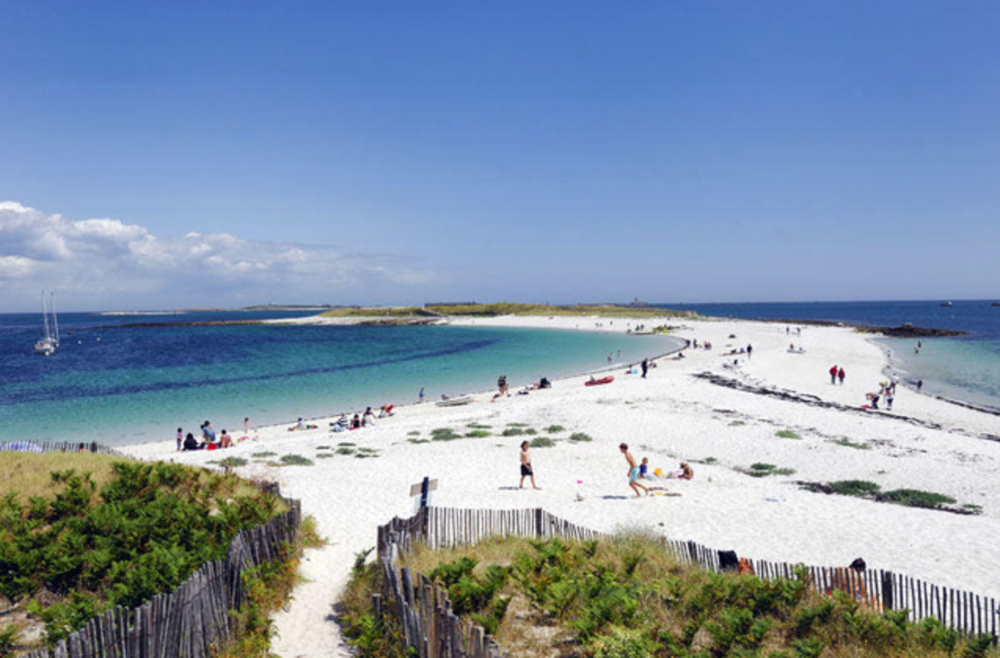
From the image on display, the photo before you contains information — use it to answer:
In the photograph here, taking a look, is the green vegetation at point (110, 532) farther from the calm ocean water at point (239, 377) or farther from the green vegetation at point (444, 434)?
the calm ocean water at point (239, 377)

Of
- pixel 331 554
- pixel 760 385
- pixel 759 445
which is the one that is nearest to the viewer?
pixel 331 554

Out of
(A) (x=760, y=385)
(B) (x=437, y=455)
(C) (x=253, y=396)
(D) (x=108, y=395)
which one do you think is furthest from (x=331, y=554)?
(D) (x=108, y=395)

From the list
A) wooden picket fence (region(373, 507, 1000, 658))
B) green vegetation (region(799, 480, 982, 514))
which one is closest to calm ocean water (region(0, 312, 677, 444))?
wooden picket fence (region(373, 507, 1000, 658))

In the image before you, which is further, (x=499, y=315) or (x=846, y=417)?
(x=499, y=315)

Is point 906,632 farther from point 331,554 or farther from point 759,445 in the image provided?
point 759,445

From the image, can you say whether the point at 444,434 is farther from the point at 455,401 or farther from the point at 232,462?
the point at 455,401

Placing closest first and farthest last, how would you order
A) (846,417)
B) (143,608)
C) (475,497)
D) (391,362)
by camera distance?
1. (143,608)
2. (475,497)
3. (846,417)
4. (391,362)

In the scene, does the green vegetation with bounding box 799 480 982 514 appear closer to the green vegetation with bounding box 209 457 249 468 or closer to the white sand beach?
the white sand beach
